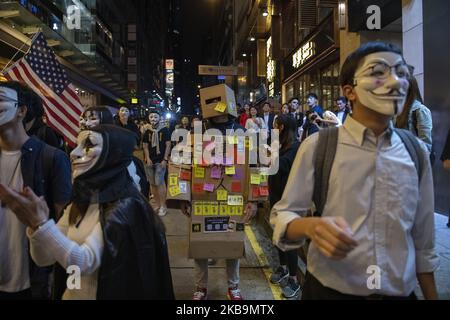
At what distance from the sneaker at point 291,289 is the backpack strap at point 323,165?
107 inches

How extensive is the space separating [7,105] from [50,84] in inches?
86.8

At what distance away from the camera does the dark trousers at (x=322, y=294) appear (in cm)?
175

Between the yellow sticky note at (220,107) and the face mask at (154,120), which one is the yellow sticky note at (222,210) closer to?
the yellow sticky note at (220,107)

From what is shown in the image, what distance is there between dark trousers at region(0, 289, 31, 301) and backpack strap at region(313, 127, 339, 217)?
1858mm

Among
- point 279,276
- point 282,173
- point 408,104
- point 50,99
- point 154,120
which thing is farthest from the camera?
point 154,120

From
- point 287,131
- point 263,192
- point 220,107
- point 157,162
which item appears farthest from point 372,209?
point 157,162

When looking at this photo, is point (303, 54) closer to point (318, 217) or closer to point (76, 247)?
point (318, 217)

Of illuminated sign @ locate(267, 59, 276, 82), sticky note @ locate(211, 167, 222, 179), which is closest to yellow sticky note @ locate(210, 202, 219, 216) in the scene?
sticky note @ locate(211, 167, 222, 179)

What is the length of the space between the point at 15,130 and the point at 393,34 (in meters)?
9.58

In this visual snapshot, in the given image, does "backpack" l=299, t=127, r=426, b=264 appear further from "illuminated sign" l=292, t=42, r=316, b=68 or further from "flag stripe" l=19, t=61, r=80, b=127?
"illuminated sign" l=292, t=42, r=316, b=68

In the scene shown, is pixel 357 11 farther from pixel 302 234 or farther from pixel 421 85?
pixel 302 234

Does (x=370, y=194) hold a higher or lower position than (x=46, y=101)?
lower

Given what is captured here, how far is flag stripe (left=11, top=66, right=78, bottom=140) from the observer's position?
429 centimetres

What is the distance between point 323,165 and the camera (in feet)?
5.99
